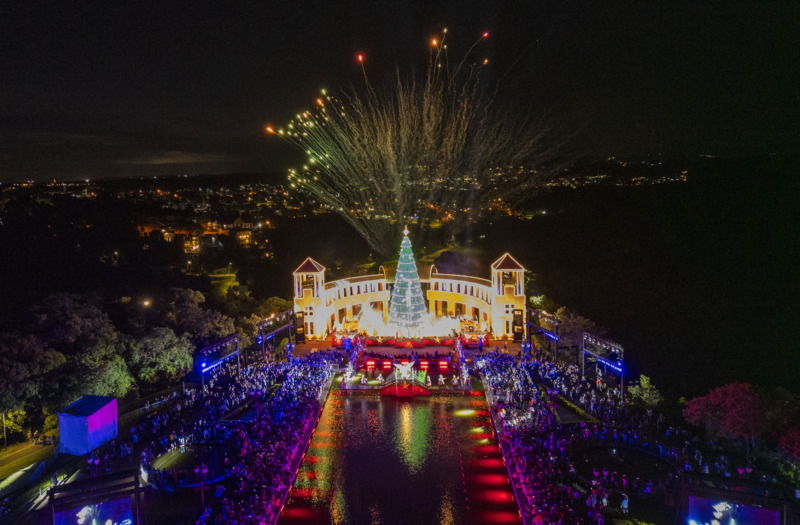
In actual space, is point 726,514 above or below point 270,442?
below

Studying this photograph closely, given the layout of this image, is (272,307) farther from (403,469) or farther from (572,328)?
(403,469)

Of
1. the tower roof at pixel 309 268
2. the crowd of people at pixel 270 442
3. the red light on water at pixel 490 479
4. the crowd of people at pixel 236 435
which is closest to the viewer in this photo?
the crowd of people at pixel 270 442

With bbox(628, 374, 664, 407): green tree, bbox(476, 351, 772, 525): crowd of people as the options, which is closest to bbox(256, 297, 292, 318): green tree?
bbox(476, 351, 772, 525): crowd of people

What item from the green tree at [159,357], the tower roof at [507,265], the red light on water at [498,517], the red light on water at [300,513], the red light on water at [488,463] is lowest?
the red light on water at [498,517]

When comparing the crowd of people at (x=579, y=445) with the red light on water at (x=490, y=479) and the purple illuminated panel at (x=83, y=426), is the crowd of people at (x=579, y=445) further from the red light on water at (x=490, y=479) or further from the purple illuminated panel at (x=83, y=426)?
the purple illuminated panel at (x=83, y=426)

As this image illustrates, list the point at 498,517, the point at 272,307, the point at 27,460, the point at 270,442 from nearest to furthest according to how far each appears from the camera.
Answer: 1. the point at 498,517
2. the point at 270,442
3. the point at 27,460
4. the point at 272,307

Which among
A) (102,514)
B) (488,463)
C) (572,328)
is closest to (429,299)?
(572,328)

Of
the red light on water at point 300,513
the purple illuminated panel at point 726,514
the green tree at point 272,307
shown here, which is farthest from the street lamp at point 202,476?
the green tree at point 272,307
